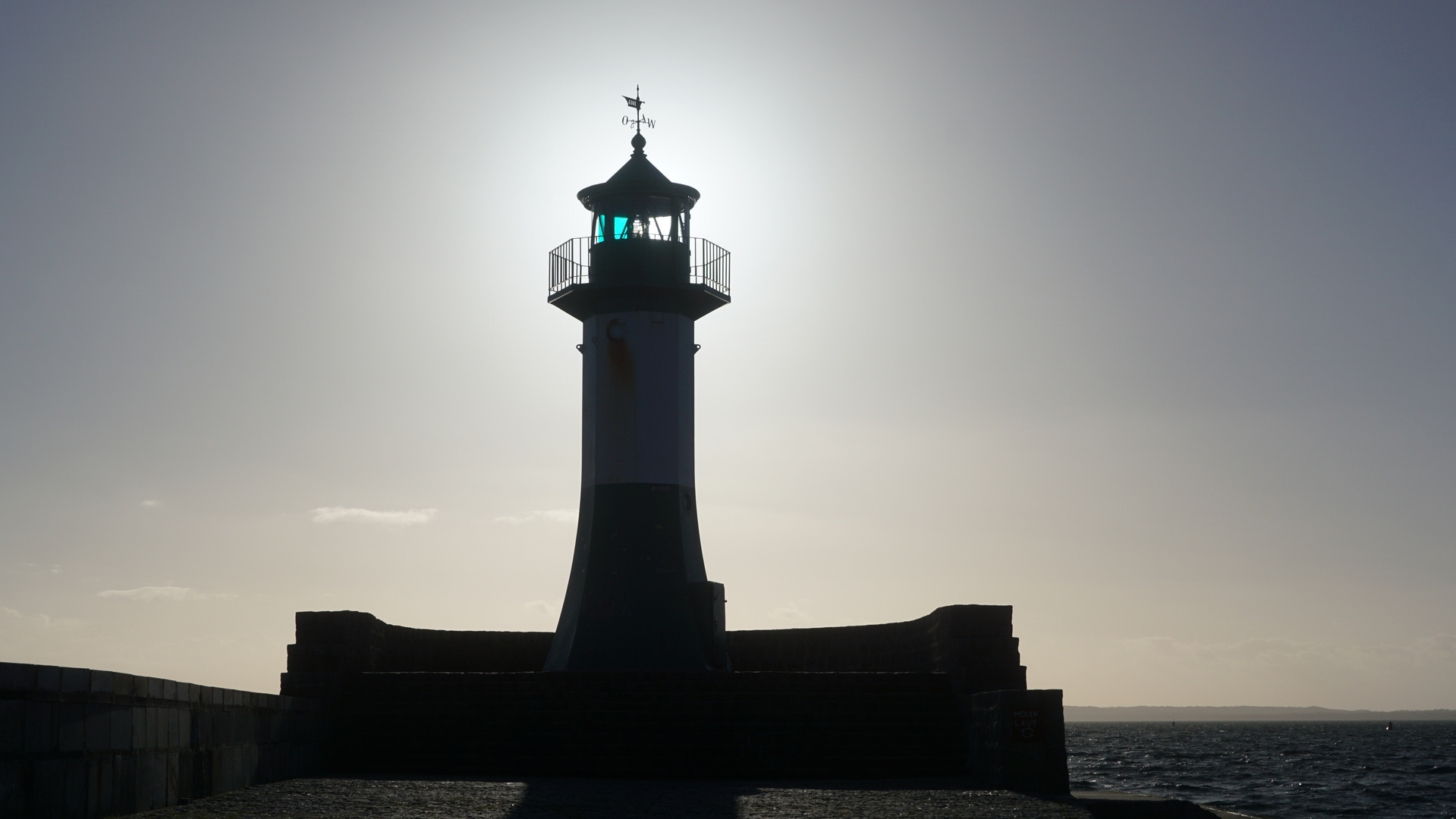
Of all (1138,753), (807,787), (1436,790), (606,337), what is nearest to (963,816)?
(807,787)

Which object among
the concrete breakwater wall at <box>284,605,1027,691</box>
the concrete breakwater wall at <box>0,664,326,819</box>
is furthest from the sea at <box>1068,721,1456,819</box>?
the concrete breakwater wall at <box>0,664,326,819</box>

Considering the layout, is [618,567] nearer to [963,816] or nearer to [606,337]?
[606,337]

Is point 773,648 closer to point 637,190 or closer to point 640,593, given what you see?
point 640,593

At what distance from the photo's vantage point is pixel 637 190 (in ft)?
79.7

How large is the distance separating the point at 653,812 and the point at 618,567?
10979 mm

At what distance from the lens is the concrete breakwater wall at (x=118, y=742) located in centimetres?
977

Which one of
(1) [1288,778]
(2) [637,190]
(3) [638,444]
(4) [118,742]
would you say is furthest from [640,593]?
(1) [1288,778]

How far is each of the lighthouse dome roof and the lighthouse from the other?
22 mm

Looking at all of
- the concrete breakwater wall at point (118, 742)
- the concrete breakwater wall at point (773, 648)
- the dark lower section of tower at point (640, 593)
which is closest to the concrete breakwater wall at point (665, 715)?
the concrete breakwater wall at point (773, 648)

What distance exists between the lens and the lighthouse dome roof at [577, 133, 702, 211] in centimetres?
2431

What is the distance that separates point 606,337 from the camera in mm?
23766

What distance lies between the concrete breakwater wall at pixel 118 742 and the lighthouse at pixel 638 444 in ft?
25.7

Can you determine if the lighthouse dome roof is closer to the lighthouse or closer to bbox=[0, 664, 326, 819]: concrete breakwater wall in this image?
the lighthouse

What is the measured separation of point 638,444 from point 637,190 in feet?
14.9
